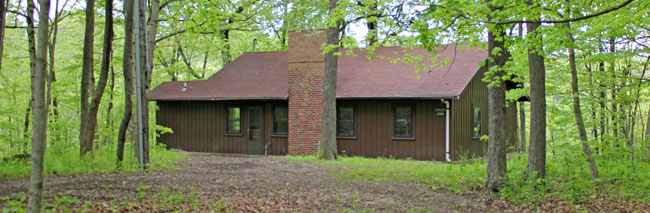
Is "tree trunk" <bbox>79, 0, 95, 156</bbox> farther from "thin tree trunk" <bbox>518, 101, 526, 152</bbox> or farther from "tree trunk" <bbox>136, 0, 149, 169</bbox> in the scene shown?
"thin tree trunk" <bbox>518, 101, 526, 152</bbox>

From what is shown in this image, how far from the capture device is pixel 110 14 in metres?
11.1

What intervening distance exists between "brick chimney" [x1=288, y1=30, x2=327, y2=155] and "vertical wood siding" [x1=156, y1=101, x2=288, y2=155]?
1.21 meters

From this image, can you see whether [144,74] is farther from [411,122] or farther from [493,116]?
[411,122]

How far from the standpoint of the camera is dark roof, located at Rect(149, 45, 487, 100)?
16.2 meters

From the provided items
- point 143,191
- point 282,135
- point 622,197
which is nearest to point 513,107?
point 282,135

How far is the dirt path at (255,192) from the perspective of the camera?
7.17 m

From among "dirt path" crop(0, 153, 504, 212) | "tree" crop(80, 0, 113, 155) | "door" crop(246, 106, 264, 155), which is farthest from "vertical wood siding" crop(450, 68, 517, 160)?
"tree" crop(80, 0, 113, 155)

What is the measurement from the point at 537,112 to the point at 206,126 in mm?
13622

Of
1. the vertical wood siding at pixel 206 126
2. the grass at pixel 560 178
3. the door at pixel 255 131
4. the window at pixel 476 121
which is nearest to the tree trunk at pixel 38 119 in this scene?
the grass at pixel 560 178

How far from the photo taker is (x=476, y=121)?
17719 mm

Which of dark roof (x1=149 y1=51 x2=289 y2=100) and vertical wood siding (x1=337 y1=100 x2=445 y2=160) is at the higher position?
dark roof (x1=149 y1=51 x2=289 y2=100)

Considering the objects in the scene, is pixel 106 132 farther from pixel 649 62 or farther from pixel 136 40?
pixel 649 62

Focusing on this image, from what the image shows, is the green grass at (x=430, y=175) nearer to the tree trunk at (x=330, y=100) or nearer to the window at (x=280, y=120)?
the tree trunk at (x=330, y=100)

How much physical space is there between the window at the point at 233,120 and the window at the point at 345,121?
4.05 m
